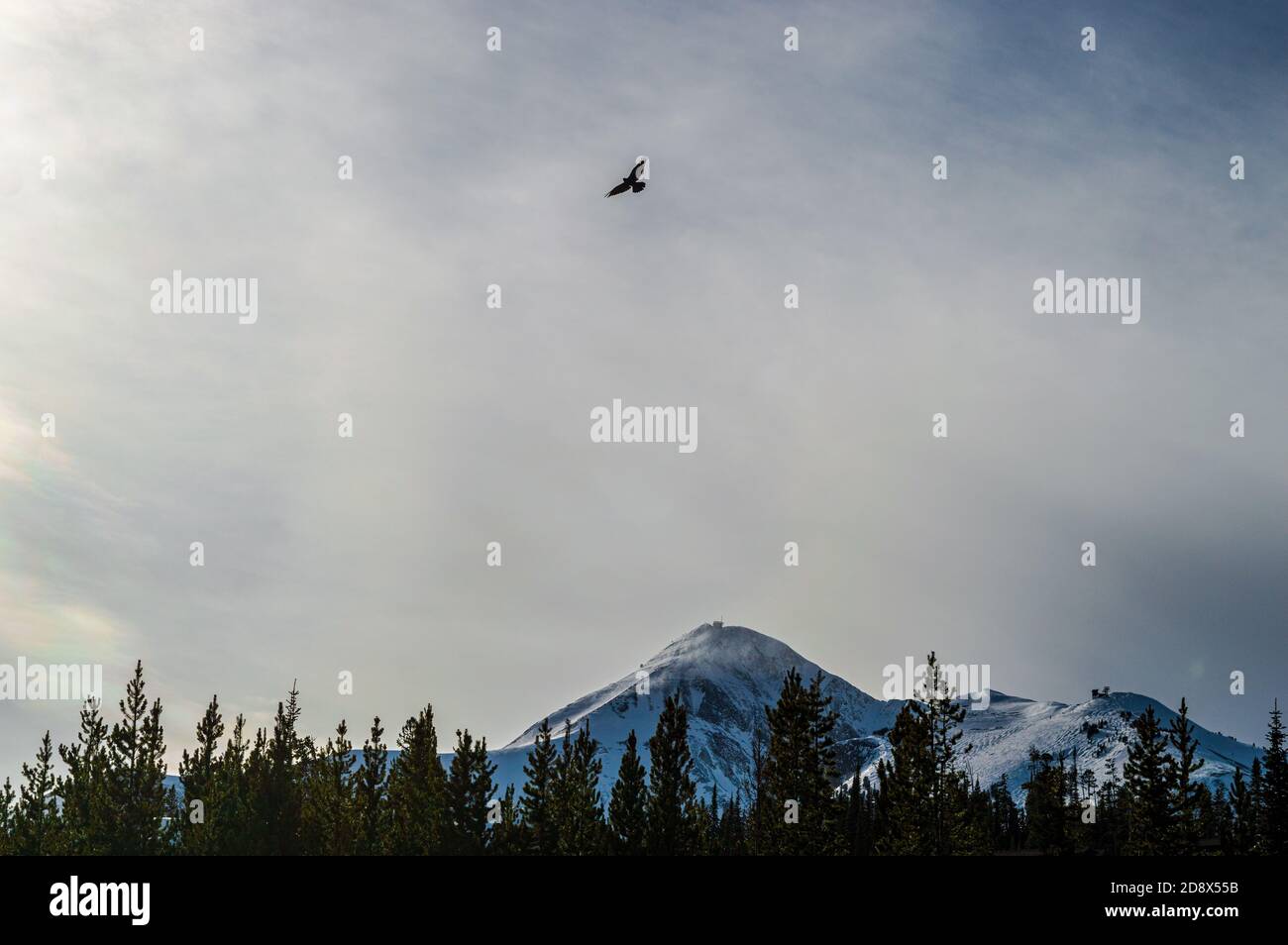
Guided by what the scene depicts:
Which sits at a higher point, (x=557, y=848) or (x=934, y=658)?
(x=934, y=658)

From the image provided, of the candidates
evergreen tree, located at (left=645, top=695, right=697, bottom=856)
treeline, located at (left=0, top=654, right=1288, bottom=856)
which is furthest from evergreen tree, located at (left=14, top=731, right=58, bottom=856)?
evergreen tree, located at (left=645, top=695, right=697, bottom=856)

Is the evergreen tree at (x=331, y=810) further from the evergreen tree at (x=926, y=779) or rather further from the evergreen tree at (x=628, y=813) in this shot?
the evergreen tree at (x=926, y=779)

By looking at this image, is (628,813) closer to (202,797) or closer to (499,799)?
(499,799)

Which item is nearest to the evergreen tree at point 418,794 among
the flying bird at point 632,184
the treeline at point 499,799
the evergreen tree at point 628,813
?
the treeline at point 499,799
